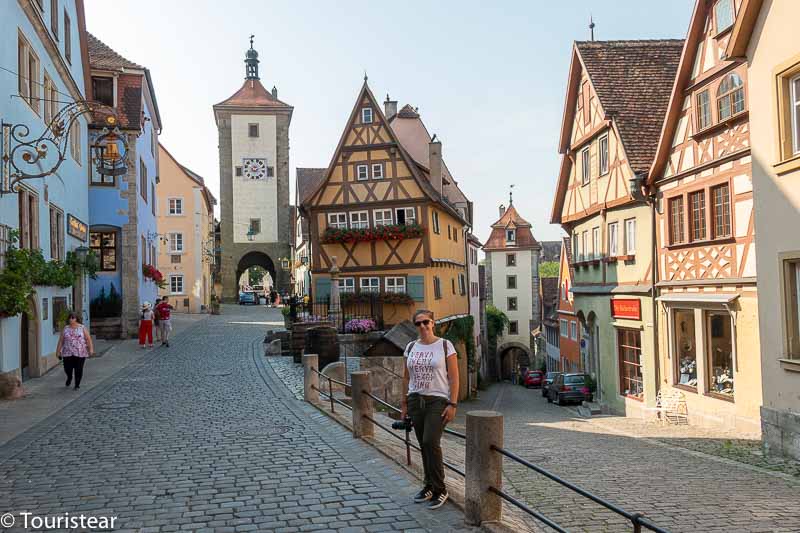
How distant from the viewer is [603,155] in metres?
23.0

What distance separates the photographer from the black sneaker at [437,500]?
6.70 meters

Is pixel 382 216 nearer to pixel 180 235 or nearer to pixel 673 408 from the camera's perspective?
pixel 673 408

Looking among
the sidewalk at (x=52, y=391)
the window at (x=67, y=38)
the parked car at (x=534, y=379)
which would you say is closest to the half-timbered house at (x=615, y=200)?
the sidewalk at (x=52, y=391)

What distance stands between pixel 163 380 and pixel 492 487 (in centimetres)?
1272

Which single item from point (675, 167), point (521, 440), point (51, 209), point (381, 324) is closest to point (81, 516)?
point (521, 440)

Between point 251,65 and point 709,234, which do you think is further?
point 251,65

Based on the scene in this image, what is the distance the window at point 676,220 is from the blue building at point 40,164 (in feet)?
47.4

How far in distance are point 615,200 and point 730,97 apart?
19.7ft

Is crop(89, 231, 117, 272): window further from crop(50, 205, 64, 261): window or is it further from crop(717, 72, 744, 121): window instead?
crop(717, 72, 744, 121): window

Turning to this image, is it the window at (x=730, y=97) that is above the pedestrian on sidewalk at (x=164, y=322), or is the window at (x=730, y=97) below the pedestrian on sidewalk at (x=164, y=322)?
above

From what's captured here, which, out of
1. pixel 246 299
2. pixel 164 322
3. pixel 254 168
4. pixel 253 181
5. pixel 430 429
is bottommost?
pixel 430 429

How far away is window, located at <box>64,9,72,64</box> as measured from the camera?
68.1ft

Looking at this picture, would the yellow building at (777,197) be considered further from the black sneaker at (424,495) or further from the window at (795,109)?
the black sneaker at (424,495)

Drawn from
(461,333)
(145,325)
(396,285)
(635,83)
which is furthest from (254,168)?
(635,83)
